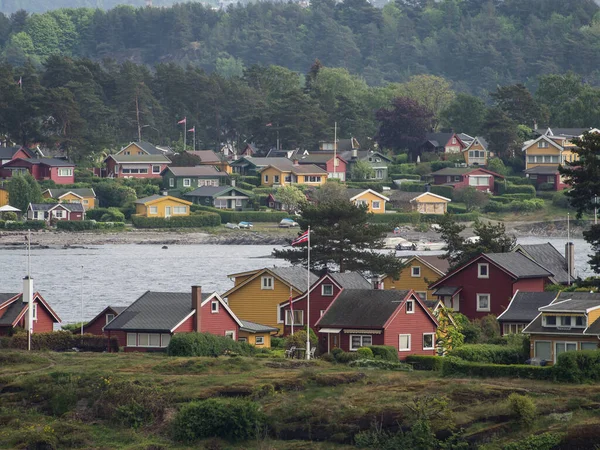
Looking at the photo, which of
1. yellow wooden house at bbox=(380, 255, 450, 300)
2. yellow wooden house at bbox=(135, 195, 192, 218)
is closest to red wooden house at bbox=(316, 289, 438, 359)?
yellow wooden house at bbox=(380, 255, 450, 300)

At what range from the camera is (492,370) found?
35312mm

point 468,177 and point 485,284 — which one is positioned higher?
point 468,177

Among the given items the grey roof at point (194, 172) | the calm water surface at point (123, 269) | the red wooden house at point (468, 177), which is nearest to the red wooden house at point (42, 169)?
the grey roof at point (194, 172)

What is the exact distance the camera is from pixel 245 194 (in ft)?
377

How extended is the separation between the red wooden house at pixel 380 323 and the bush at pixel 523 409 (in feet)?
36.2

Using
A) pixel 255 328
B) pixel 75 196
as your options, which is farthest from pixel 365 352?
pixel 75 196

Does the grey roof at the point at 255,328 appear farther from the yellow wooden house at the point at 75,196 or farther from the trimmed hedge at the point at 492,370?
the yellow wooden house at the point at 75,196

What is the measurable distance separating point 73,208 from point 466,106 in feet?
163

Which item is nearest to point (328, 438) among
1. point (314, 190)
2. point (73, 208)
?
point (73, 208)

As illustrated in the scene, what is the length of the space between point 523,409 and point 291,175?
9146 cm

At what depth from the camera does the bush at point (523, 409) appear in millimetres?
31375

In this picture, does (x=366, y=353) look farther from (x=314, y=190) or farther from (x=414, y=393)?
(x=314, y=190)

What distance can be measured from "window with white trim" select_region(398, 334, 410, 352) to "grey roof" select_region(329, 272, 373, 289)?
18.0ft

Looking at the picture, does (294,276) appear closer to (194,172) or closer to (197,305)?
(197,305)
